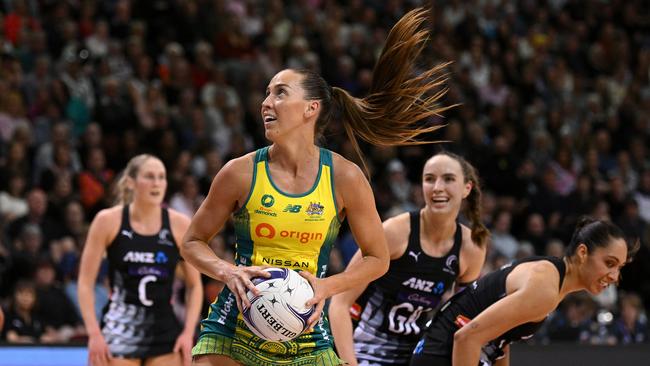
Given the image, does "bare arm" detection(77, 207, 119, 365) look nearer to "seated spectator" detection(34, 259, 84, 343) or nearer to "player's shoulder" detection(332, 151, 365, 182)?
"seated spectator" detection(34, 259, 84, 343)

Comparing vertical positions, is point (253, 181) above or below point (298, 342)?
above

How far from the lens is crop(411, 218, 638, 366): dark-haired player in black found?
426cm

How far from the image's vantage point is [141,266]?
593cm

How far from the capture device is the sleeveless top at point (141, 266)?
593 centimetres

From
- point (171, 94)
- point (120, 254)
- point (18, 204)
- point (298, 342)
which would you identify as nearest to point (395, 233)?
point (298, 342)

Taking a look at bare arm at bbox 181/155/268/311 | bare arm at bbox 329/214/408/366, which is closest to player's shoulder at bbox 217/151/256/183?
→ bare arm at bbox 181/155/268/311

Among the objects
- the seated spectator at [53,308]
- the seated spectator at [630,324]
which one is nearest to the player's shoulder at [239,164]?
the seated spectator at [53,308]

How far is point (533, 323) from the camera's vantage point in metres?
4.46

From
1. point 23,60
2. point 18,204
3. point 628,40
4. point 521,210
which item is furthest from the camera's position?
point 628,40

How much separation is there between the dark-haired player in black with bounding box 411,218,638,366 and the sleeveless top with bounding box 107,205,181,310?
1845 mm

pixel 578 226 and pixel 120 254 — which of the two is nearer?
pixel 578 226

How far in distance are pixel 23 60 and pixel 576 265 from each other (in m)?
7.46

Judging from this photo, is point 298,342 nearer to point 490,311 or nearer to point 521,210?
point 490,311

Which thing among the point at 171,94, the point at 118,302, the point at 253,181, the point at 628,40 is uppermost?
the point at 628,40
